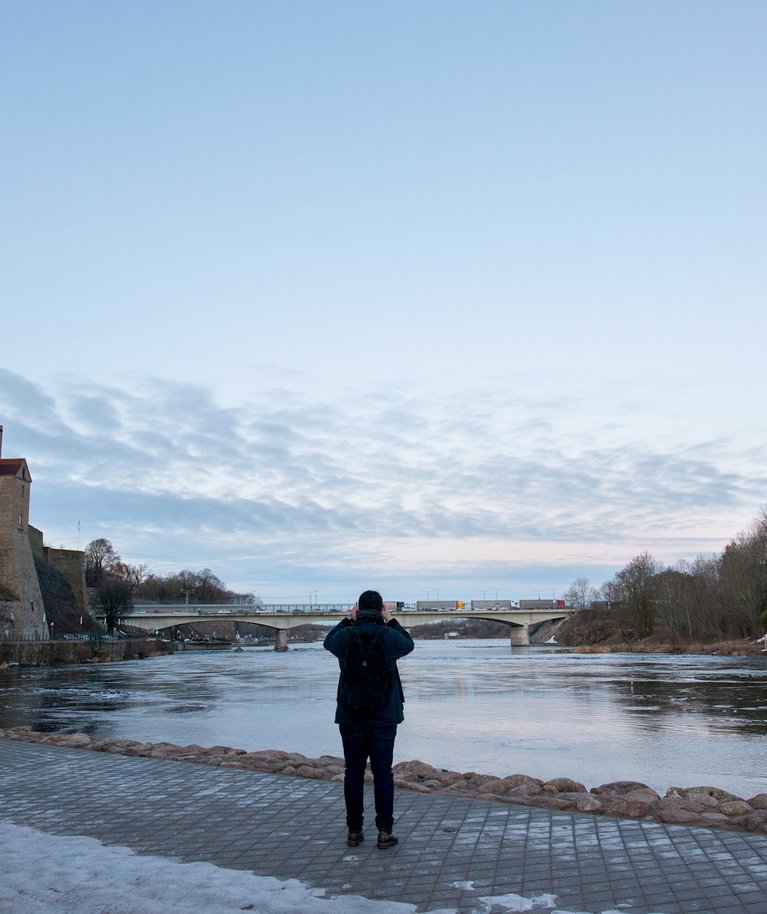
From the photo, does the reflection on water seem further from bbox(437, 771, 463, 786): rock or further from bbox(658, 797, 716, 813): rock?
bbox(658, 797, 716, 813): rock

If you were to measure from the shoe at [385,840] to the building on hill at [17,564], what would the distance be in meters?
73.0

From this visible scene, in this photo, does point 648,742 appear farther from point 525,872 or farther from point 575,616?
point 575,616

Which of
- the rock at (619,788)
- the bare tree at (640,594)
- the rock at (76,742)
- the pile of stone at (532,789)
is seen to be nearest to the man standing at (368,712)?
the pile of stone at (532,789)

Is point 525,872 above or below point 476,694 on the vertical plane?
above

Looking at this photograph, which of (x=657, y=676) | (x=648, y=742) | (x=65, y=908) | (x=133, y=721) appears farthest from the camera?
(x=657, y=676)

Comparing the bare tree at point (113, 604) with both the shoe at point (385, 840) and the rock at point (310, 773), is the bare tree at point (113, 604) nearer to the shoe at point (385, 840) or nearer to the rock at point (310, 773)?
the rock at point (310, 773)

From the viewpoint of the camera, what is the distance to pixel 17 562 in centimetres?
7825

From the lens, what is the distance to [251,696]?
35.6 meters

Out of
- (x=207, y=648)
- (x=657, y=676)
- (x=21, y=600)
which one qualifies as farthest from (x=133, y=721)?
(x=207, y=648)

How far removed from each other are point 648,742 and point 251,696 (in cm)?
2064

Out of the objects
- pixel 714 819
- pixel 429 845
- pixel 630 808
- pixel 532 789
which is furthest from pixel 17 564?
pixel 714 819

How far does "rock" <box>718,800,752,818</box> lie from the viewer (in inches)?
300

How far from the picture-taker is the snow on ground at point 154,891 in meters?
5.15

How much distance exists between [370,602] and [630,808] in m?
2.98
